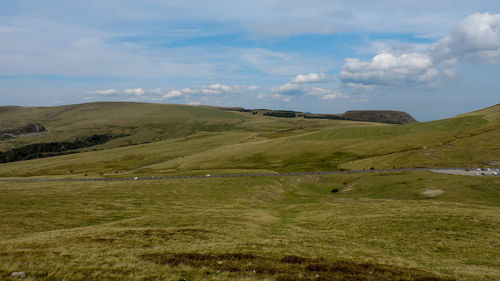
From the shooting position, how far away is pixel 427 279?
708 inches

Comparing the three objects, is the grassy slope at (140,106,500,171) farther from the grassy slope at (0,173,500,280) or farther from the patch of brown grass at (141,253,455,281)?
the patch of brown grass at (141,253,455,281)

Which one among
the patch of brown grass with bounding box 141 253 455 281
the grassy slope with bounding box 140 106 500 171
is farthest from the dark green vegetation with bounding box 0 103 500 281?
the grassy slope with bounding box 140 106 500 171

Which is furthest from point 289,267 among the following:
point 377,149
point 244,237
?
point 377,149

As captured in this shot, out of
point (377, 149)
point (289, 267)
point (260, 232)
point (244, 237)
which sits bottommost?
point (260, 232)

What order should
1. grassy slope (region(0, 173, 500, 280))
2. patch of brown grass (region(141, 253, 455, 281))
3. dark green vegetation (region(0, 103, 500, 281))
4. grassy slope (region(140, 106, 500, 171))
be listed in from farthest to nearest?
1. grassy slope (region(140, 106, 500, 171))
2. dark green vegetation (region(0, 103, 500, 281))
3. grassy slope (region(0, 173, 500, 280))
4. patch of brown grass (region(141, 253, 455, 281))

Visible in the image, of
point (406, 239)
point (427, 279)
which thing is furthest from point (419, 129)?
point (427, 279)

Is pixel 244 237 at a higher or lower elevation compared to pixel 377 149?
lower

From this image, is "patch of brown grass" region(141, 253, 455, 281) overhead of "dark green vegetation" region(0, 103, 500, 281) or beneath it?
overhead

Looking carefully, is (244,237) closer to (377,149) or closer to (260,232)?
(260,232)

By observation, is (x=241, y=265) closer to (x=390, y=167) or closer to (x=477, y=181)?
(x=477, y=181)

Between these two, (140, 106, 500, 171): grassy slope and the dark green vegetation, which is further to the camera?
(140, 106, 500, 171): grassy slope

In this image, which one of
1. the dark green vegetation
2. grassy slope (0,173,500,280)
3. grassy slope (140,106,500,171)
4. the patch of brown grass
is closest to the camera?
the patch of brown grass

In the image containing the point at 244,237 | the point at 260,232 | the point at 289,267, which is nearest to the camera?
the point at 289,267

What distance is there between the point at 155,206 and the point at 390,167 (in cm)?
9285
